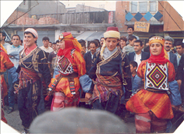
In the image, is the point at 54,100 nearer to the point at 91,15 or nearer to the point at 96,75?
the point at 96,75

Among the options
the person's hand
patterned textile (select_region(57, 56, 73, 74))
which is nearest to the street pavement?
the person's hand

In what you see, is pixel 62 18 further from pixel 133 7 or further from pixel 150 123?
pixel 150 123

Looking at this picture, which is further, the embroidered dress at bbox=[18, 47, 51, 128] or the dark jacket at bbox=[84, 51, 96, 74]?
the embroidered dress at bbox=[18, 47, 51, 128]

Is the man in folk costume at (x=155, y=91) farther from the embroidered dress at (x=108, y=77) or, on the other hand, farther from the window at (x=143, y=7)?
the window at (x=143, y=7)

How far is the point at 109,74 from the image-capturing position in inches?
110

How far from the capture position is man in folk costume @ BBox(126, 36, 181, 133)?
109 inches

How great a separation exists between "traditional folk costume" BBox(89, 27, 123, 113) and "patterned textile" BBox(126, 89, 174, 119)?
0.26 metres

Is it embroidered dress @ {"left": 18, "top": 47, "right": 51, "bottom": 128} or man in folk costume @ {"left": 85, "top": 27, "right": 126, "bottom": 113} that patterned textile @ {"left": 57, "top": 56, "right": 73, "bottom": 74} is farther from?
man in folk costume @ {"left": 85, "top": 27, "right": 126, "bottom": 113}

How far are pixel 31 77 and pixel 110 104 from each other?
4.15ft

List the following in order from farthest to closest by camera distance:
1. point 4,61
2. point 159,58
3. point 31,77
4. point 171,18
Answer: point 4,61 < point 31,77 < point 171,18 < point 159,58

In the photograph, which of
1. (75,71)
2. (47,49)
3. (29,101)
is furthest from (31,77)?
(75,71)

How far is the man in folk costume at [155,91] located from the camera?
109 inches

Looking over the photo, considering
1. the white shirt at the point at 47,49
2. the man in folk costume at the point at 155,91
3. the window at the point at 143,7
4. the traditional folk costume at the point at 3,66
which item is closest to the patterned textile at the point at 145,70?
the man in folk costume at the point at 155,91

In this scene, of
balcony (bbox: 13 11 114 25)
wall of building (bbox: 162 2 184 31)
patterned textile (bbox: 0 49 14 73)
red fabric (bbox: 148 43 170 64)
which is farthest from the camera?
patterned textile (bbox: 0 49 14 73)
